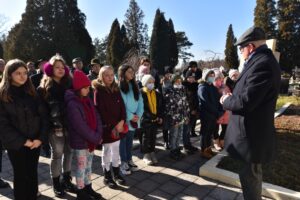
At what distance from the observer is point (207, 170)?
188 inches

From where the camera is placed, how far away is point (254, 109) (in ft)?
9.69

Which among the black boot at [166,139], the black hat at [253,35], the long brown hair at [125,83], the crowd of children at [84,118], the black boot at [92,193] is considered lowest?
the black boot at [92,193]

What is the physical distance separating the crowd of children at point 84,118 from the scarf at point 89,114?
14 millimetres

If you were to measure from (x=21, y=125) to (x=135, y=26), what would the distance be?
1754 inches

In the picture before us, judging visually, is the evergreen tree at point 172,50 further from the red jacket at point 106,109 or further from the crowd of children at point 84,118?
the red jacket at point 106,109

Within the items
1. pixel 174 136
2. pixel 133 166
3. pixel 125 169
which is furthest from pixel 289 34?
pixel 125 169

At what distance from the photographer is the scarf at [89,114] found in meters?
3.73

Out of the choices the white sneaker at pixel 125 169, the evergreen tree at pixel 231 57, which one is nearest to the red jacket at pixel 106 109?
the white sneaker at pixel 125 169

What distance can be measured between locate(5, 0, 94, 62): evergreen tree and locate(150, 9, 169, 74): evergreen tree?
8.77 m

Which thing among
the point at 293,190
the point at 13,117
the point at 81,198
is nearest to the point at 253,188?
the point at 293,190

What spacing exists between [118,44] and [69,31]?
691 cm

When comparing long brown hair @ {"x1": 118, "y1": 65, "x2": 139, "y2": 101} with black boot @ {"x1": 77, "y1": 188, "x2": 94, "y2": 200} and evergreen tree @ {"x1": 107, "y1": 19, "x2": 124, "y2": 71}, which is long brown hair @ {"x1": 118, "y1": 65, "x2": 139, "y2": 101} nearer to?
black boot @ {"x1": 77, "y1": 188, "x2": 94, "y2": 200}

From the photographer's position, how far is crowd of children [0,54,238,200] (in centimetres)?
322

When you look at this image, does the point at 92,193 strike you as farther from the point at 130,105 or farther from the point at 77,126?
the point at 130,105
